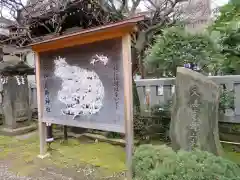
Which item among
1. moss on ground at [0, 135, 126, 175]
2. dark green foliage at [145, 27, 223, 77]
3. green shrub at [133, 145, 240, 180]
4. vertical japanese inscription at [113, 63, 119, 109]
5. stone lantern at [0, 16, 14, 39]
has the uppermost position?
stone lantern at [0, 16, 14, 39]

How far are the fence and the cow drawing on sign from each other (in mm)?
1944

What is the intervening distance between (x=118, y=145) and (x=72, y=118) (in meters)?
1.47

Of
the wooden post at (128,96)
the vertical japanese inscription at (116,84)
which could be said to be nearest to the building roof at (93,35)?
the wooden post at (128,96)

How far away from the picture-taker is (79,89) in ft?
13.3

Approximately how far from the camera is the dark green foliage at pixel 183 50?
14.1ft

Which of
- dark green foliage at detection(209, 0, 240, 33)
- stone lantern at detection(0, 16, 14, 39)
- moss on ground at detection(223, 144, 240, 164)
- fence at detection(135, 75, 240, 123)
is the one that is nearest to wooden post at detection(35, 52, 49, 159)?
fence at detection(135, 75, 240, 123)

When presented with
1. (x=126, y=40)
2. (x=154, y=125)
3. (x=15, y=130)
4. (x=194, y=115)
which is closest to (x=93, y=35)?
(x=126, y=40)

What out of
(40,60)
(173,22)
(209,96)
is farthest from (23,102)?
(209,96)

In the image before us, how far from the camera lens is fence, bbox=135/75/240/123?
449cm

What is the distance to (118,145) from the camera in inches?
201

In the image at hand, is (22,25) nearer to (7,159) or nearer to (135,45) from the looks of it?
(135,45)

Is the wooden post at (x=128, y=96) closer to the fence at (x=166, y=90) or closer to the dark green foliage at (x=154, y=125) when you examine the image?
the dark green foliage at (x=154, y=125)

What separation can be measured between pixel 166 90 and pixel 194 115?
6.50 ft

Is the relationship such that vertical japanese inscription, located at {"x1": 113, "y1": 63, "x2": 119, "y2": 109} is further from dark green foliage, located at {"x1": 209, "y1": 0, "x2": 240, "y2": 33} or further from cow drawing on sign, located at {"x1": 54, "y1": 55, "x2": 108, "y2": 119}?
dark green foliage, located at {"x1": 209, "y1": 0, "x2": 240, "y2": 33}
